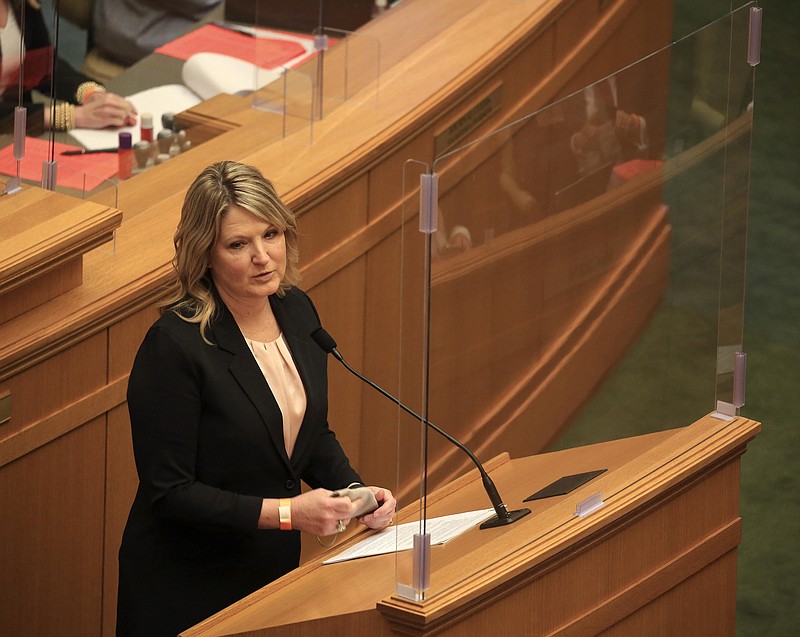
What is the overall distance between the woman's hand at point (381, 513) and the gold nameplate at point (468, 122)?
165 cm

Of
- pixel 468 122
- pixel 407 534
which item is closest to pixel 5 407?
pixel 407 534

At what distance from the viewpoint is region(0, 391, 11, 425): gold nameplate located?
299 centimetres

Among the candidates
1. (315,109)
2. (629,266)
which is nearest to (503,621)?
(629,266)

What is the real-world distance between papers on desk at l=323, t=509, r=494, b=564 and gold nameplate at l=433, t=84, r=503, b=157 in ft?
5.59

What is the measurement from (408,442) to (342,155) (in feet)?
4.80

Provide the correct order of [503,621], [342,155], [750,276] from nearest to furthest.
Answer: [503,621] < [342,155] < [750,276]

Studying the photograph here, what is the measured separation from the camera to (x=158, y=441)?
245cm

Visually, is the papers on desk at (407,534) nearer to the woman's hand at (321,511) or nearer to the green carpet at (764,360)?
the woman's hand at (321,511)

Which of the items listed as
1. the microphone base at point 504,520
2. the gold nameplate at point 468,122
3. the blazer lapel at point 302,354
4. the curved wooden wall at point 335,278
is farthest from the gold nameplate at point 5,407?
the gold nameplate at point 468,122

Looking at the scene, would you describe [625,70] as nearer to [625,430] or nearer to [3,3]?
[625,430]

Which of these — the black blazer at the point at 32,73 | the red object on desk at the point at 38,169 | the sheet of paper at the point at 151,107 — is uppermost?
the black blazer at the point at 32,73

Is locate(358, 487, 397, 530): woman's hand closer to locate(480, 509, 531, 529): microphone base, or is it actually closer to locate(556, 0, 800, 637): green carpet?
locate(480, 509, 531, 529): microphone base

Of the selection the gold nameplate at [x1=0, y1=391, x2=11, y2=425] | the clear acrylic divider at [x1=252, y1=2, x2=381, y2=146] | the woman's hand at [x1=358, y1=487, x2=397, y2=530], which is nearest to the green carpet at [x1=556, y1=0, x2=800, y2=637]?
the woman's hand at [x1=358, y1=487, x2=397, y2=530]

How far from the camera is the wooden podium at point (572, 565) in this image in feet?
7.53
